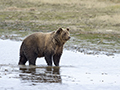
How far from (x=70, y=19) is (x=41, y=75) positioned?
22549 mm

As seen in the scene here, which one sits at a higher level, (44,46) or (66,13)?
(66,13)

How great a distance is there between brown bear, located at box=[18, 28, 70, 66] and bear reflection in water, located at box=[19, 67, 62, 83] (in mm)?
815

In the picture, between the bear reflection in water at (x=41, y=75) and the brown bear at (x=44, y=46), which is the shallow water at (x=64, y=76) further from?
the brown bear at (x=44, y=46)

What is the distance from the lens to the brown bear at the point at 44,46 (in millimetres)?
13625

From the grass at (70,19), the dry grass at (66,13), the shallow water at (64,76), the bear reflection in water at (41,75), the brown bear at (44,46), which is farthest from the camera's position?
the dry grass at (66,13)

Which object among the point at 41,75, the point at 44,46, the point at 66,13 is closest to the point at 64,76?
the point at 41,75

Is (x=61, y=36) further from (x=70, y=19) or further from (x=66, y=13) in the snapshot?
(x=66, y=13)

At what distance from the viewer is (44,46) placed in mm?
13695

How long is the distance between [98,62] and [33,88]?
7.21 metres

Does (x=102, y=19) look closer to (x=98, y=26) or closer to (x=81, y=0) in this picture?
(x=98, y=26)

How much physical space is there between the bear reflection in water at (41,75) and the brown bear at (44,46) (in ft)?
2.68

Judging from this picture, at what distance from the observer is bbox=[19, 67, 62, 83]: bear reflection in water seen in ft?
34.2

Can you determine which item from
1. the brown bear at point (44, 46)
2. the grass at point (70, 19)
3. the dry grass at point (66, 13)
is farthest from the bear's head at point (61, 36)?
the dry grass at point (66, 13)

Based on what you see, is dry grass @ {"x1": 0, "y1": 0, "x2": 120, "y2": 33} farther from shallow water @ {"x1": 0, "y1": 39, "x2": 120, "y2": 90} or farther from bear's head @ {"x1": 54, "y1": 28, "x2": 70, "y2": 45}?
bear's head @ {"x1": 54, "y1": 28, "x2": 70, "y2": 45}
